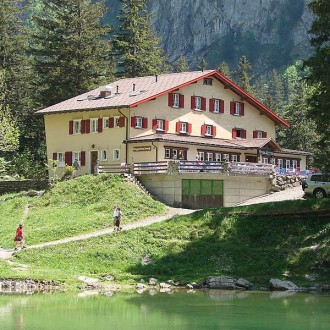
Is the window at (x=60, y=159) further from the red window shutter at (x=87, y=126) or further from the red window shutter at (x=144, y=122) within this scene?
the red window shutter at (x=144, y=122)

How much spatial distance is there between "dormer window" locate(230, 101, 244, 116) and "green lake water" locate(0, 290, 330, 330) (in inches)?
1408

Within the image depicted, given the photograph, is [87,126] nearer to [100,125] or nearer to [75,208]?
[100,125]

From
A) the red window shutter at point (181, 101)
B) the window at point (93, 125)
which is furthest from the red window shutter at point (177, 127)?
the window at point (93, 125)

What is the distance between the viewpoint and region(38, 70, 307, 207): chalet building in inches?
2242

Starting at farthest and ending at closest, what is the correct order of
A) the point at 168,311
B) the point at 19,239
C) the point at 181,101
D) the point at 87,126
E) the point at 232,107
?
the point at 232,107
the point at 181,101
the point at 87,126
the point at 19,239
the point at 168,311

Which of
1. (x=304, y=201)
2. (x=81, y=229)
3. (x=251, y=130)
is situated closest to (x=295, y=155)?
(x=251, y=130)

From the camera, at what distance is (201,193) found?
5684 centimetres

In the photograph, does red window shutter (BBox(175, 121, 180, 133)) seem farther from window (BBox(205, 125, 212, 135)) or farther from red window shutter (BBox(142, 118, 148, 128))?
red window shutter (BBox(142, 118, 148, 128))

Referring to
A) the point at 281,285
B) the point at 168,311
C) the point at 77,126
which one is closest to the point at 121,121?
the point at 77,126

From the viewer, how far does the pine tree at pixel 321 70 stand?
39.9 m

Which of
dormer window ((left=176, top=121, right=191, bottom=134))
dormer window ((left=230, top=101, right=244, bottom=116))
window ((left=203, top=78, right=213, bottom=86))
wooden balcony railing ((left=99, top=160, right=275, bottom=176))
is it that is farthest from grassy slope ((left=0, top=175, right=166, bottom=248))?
dormer window ((left=230, top=101, right=244, bottom=116))

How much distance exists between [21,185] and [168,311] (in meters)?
35.4

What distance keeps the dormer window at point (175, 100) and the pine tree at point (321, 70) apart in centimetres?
2471

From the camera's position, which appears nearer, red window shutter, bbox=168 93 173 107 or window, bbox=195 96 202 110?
red window shutter, bbox=168 93 173 107
